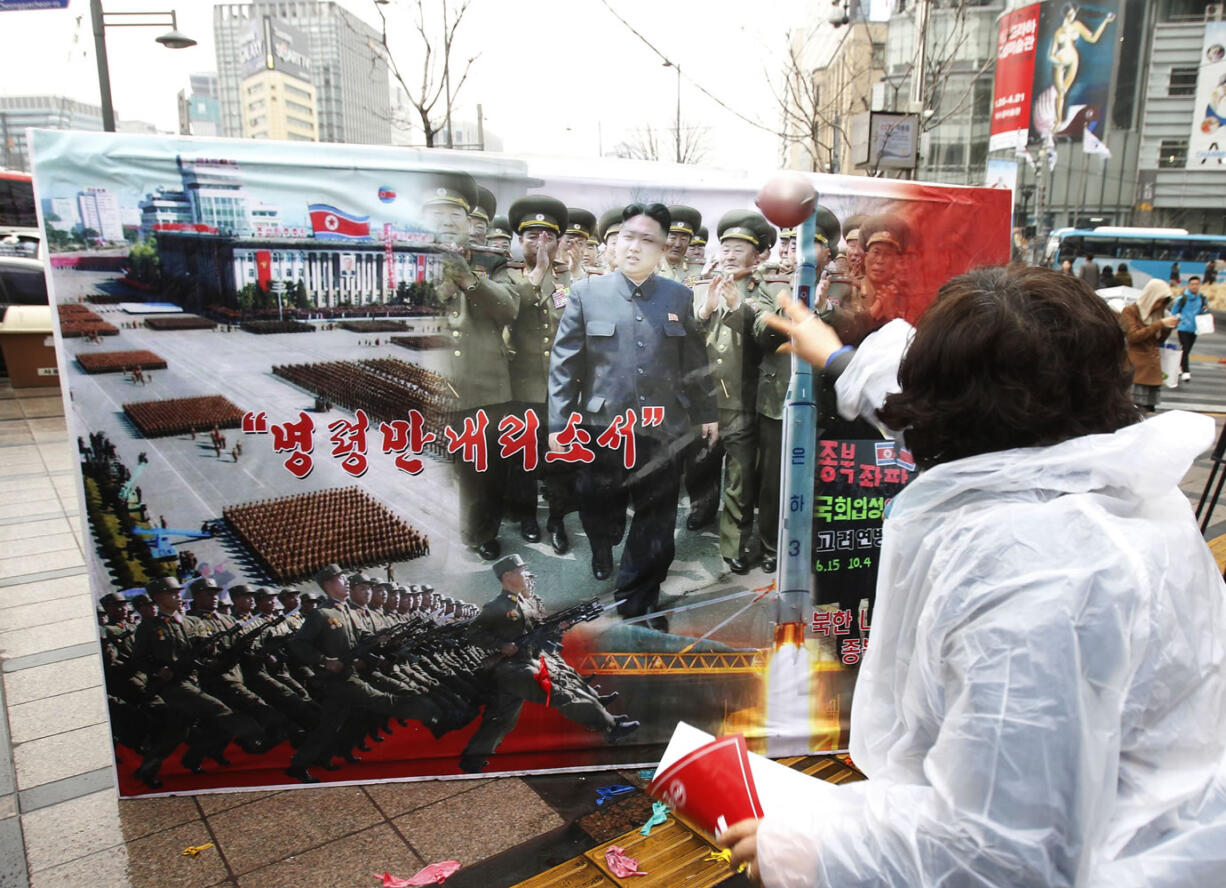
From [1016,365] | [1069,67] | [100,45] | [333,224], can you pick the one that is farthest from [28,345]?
[1069,67]

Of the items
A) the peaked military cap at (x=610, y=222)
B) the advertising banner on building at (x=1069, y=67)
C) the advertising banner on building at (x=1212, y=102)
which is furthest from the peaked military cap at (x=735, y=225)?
the advertising banner on building at (x=1212, y=102)

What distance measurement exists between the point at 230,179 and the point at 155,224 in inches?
9.7

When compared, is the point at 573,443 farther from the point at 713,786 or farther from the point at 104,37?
the point at 104,37

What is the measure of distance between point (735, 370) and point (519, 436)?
775mm

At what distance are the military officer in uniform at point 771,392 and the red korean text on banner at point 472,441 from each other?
Result: 3.13ft

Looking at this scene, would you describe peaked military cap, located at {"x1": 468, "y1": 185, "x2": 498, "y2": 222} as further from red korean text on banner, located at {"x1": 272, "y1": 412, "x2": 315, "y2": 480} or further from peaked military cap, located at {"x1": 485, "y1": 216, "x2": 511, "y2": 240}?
red korean text on banner, located at {"x1": 272, "y1": 412, "x2": 315, "y2": 480}

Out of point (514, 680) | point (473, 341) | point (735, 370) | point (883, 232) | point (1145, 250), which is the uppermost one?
point (1145, 250)

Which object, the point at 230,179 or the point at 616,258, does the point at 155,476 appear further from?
the point at 616,258

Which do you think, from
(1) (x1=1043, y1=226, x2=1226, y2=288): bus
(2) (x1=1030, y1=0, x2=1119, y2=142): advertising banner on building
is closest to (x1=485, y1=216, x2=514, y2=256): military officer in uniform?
(1) (x1=1043, y1=226, x2=1226, y2=288): bus

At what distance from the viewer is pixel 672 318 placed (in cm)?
269

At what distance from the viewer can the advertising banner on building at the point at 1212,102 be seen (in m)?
30.9

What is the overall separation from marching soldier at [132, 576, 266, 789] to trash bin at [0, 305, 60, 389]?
1025 centimetres

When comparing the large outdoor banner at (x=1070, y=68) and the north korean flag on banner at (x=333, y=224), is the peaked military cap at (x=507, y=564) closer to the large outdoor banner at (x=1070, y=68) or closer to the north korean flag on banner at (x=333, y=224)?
the north korean flag on banner at (x=333, y=224)

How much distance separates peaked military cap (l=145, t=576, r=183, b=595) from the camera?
2537 millimetres
